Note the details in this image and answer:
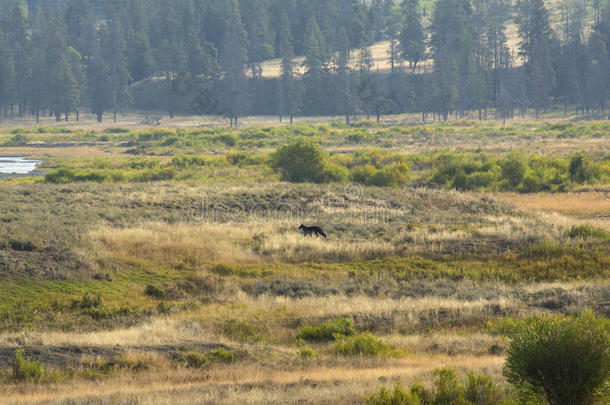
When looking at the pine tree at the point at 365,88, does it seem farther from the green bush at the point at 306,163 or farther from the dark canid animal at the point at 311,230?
the dark canid animal at the point at 311,230

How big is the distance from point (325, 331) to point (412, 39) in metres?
123

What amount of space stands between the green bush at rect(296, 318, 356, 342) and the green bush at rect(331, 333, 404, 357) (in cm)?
109

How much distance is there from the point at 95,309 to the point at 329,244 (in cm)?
1034

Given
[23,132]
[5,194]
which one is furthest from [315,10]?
[5,194]

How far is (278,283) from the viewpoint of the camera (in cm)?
1991

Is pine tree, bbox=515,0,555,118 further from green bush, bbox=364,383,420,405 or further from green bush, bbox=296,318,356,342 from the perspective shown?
green bush, bbox=364,383,420,405

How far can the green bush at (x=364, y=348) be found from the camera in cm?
1277

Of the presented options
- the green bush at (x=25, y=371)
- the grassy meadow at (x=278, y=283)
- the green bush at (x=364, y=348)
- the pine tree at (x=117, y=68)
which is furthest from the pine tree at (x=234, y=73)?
the green bush at (x=25, y=371)

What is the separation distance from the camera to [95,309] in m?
16.2

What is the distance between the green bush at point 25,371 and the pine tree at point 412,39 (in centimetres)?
12292

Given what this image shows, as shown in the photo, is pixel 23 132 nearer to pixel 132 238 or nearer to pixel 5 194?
pixel 5 194

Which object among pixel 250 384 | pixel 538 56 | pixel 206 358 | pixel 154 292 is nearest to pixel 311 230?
pixel 154 292

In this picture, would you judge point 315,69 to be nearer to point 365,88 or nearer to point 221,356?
point 365,88

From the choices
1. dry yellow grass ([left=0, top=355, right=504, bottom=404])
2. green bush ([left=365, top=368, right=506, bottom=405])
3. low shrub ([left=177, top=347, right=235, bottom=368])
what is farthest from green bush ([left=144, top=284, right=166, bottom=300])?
green bush ([left=365, top=368, right=506, bottom=405])
